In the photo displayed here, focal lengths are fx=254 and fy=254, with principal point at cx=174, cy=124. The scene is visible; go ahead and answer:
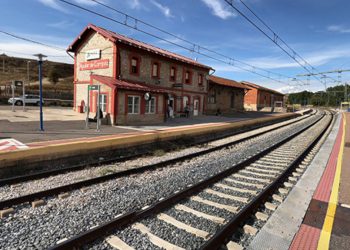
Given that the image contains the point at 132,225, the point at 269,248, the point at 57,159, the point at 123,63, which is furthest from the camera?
the point at 123,63

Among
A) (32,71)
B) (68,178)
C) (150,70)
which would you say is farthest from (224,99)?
(32,71)

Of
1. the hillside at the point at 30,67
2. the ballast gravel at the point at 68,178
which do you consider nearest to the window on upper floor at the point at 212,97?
the ballast gravel at the point at 68,178

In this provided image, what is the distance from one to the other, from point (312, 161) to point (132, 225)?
764 centimetres

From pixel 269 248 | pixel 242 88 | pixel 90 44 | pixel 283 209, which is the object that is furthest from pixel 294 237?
pixel 242 88

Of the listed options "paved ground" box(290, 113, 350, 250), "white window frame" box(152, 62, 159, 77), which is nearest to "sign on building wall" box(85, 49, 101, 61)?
"white window frame" box(152, 62, 159, 77)

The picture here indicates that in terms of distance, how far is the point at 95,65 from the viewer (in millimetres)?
22812

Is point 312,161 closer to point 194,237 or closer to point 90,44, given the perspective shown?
point 194,237

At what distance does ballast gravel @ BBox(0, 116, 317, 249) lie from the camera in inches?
158

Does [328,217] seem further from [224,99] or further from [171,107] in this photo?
[224,99]

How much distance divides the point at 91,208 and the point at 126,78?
17.6m

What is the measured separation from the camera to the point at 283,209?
16.7ft

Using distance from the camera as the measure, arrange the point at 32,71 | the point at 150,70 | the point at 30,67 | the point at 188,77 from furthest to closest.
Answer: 1. the point at 30,67
2. the point at 32,71
3. the point at 188,77
4. the point at 150,70

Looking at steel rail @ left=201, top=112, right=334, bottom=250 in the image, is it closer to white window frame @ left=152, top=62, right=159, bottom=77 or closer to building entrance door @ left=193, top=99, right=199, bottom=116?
white window frame @ left=152, top=62, right=159, bottom=77

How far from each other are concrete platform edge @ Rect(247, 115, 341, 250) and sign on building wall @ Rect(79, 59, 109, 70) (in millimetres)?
18498
